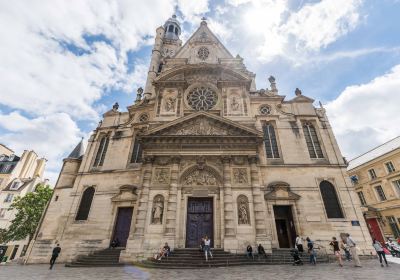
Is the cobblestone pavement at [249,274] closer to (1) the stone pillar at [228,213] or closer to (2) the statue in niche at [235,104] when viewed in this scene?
(1) the stone pillar at [228,213]

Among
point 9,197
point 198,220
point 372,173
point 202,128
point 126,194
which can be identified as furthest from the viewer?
point 9,197

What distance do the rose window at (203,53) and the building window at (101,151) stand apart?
12974 millimetres

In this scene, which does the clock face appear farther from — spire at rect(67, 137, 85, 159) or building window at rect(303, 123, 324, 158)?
building window at rect(303, 123, 324, 158)

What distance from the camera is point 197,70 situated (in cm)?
2023

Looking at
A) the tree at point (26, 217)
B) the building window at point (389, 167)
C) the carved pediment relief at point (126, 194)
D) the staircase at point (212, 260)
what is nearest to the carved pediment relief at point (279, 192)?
the staircase at point (212, 260)

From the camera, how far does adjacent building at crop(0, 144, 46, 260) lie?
2881 centimetres

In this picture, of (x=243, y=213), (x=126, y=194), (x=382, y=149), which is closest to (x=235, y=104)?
(x=243, y=213)

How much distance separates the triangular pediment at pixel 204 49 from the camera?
22531 mm

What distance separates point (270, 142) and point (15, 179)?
3630 centimetres

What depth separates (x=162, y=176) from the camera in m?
15.0

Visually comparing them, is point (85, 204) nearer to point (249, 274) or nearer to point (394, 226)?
point (249, 274)

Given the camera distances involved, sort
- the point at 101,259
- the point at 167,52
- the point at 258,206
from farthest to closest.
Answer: the point at 167,52 < the point at 258,206 < the point at 101,259

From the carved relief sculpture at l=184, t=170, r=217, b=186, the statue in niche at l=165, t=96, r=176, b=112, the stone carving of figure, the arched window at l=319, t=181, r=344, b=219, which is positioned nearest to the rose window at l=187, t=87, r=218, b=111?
the statue in niche at l=165, t=96, r=176, b=112

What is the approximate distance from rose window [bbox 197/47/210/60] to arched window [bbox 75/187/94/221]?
16840mm
